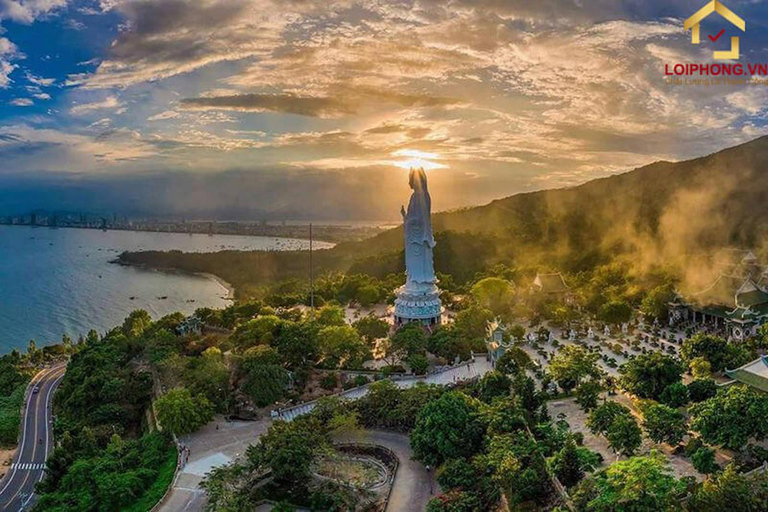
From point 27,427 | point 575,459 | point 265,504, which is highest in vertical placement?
point 575,459

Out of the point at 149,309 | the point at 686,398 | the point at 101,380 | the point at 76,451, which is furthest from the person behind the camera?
the point at 149,309

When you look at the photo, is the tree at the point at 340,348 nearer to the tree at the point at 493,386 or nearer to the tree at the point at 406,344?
the tree at the point at 406,344

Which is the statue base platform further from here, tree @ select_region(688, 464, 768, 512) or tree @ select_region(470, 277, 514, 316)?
tree @ select_region(688, 464, 768, 512)

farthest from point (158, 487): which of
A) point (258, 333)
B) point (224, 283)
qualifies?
point (224, 283)

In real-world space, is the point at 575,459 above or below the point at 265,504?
above

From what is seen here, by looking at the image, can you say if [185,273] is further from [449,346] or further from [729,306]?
[729,306]

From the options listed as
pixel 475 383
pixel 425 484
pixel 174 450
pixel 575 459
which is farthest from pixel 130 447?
pixel 575 459

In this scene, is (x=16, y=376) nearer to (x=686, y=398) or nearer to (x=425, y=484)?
(x=425, y=484)
